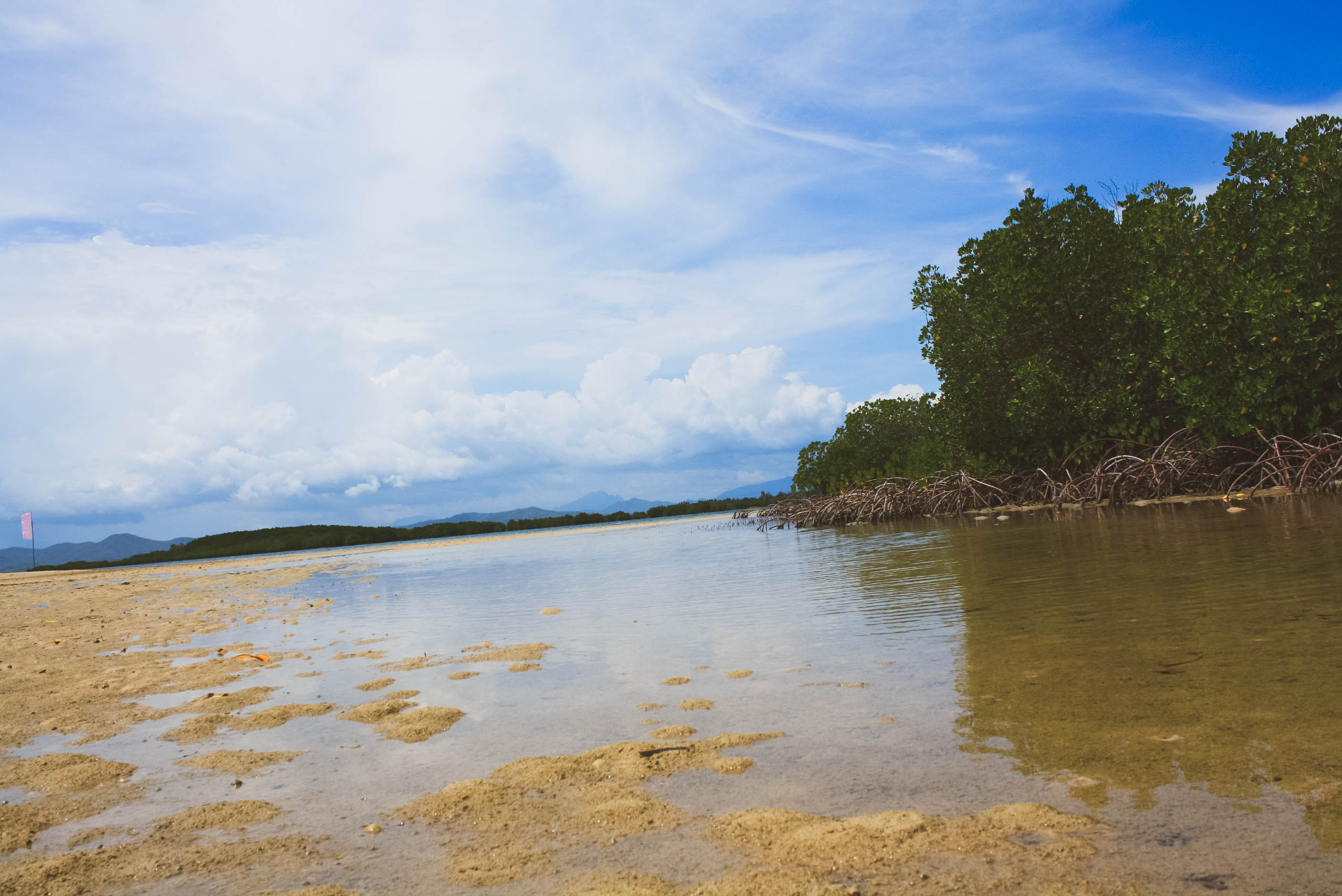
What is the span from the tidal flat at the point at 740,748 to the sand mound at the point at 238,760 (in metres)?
0.02

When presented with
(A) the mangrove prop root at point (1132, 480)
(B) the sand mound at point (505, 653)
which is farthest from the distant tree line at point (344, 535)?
(B) the sand mound at point (505, 653)

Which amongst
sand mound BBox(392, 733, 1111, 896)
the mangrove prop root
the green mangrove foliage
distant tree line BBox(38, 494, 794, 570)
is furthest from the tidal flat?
distant tree line BBox(38, 494, 794, 570)

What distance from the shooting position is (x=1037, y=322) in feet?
76.6

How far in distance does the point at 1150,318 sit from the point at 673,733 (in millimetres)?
20114

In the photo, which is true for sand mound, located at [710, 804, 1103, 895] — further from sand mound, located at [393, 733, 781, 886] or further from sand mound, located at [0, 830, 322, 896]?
sand mound, located at [0, 830, 322, 896]

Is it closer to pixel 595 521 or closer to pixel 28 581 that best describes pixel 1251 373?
pixel 28 581

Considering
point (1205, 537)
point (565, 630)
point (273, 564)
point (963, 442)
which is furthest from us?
point (273, 564)

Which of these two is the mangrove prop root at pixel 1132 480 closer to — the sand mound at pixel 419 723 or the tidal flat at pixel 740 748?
the tidal flat at pixel 740 748

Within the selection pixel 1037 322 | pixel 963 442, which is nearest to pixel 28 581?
pixel 963 442

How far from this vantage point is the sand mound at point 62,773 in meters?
4.00

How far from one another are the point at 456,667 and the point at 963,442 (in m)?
22.4

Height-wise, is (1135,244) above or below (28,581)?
above

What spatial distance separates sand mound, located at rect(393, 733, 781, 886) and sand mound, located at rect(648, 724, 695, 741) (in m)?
0.16

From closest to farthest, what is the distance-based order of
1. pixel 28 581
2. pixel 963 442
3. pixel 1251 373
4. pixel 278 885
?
pixel 278 885 < pixel 1251 373 < pixel 963 442 < pixel 28 581
